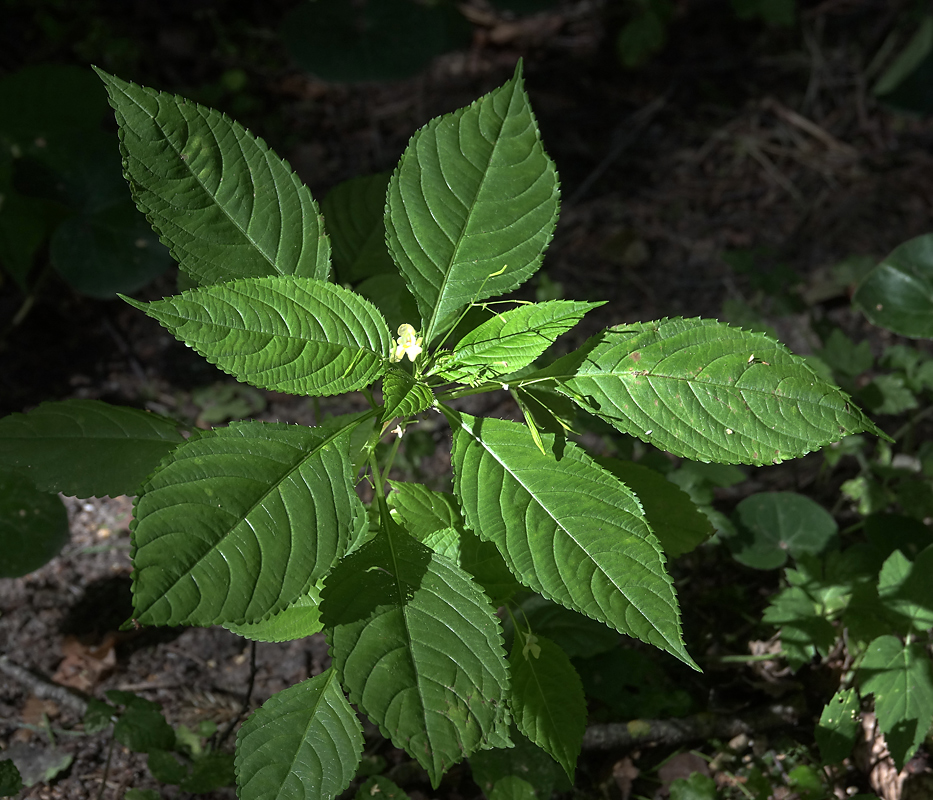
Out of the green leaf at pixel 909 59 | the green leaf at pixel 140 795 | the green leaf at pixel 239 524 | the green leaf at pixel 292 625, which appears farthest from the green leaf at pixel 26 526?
the green leaf at pixel 909 59

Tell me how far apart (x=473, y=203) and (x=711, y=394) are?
54cm

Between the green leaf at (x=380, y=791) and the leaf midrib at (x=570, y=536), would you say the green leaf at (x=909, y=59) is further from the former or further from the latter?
the green leaf at (x=380, y=791)

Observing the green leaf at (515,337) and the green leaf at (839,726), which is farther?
the green leaf at (839,726)

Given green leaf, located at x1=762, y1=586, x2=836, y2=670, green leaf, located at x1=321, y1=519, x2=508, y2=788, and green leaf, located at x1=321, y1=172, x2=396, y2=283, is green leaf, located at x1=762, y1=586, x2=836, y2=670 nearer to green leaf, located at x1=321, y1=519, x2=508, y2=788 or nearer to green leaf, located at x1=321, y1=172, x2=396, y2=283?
green leaf, located at x1=321, y1=519, x2=508, y2=788

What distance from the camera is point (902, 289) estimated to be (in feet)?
7.29

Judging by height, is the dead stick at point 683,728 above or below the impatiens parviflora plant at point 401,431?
Result: below

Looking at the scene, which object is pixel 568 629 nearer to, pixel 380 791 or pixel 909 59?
pixel 380 791

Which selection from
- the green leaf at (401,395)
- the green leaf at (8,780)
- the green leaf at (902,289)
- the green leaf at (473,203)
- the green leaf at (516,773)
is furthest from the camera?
the green leaf at (902,289)

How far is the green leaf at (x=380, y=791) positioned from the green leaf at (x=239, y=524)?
806 millimetres

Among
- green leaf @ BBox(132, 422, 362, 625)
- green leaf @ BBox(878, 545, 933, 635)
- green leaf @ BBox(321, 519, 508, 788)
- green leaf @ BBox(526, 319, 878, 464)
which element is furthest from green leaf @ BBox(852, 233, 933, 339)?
green leaf @ BBox(132, 422, 362, 625)

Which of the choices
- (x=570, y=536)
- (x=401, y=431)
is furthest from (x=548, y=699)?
(x=401, y=431)

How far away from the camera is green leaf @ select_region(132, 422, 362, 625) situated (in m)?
0.92

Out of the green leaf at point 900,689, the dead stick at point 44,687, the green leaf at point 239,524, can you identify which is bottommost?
the green leaf at point 900,689

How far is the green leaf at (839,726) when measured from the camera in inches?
67.2
